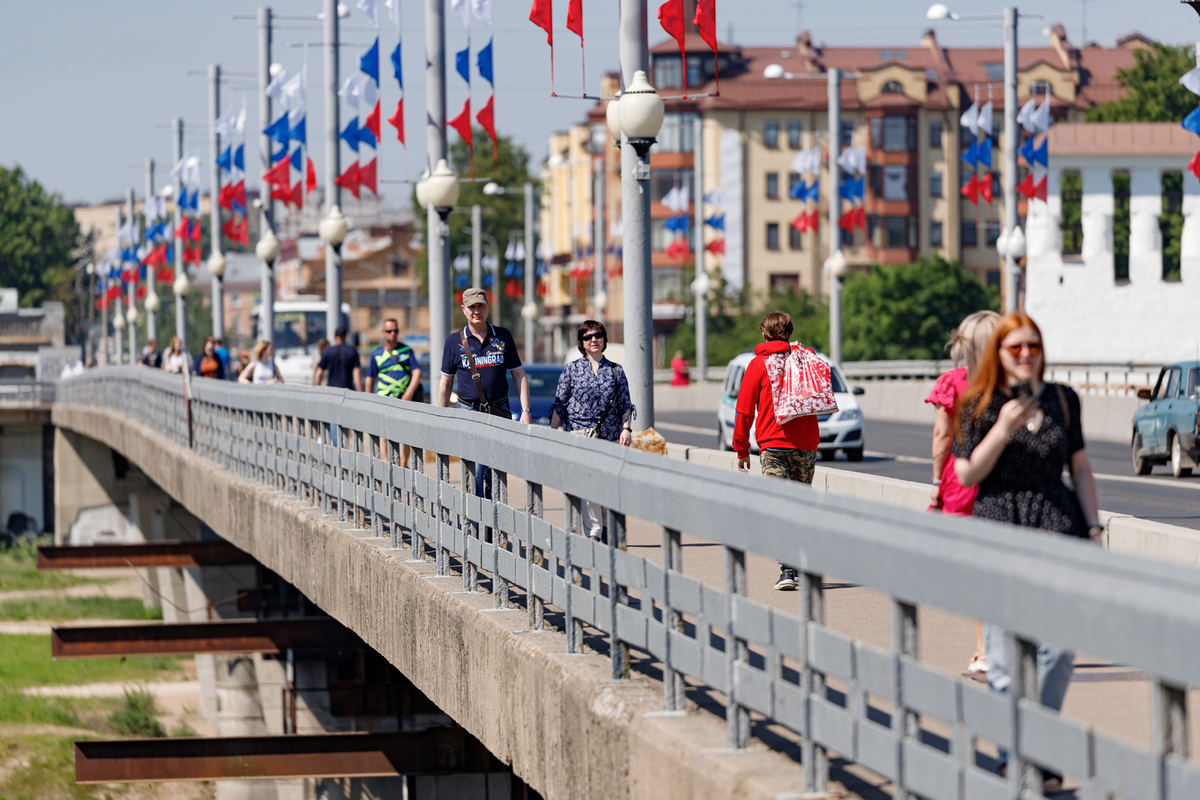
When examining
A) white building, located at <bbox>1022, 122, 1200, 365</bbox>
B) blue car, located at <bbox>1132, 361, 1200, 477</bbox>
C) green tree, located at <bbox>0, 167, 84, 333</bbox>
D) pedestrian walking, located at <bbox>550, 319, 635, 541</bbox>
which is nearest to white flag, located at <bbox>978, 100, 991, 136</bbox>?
blue car, located at <bbox>1132, 361, 1200, 477</bbox>

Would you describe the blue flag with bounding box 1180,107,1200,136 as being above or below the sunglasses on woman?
above

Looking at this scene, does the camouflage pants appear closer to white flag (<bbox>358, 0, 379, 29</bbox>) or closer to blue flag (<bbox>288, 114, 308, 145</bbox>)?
white flag (<bbox>358, 0, 379, 29</bbox>)

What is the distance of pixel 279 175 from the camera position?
3538 centimetres

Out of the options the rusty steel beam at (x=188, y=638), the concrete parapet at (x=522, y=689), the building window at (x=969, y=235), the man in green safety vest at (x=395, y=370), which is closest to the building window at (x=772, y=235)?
the building window at (x=969, y=235)

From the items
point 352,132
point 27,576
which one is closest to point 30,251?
point 27,576

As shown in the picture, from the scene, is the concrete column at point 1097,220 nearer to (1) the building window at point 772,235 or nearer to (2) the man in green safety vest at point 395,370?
(1) the building window at point 772,235

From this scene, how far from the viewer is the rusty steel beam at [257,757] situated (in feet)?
42.9

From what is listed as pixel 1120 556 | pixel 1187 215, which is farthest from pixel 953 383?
pixel 1187 215

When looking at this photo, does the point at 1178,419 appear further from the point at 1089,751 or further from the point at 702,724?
the point at 1089,751

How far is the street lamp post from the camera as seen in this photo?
111ft

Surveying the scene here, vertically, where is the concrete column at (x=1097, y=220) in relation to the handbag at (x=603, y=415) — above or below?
above

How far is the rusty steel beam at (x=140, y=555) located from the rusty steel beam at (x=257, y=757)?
12.1m

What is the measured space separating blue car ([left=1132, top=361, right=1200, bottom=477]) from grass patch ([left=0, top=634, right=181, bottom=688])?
22655mm

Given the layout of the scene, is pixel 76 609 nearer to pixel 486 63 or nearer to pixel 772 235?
pixel 486 63
